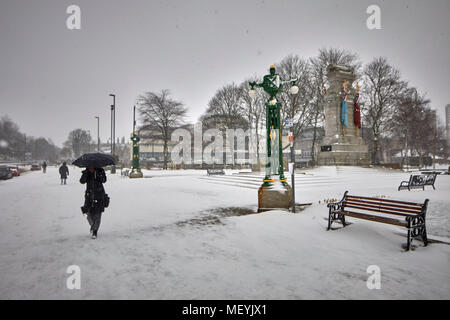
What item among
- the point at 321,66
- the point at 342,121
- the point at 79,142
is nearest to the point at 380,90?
the point at 321,66

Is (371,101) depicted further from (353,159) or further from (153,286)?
(153,286)

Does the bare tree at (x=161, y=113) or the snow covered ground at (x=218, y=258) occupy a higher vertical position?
the bare tree at (x=161, y=113)

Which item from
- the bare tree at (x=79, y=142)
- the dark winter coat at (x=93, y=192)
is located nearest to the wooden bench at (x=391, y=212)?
the dark winter coat at (x=93, y=192)

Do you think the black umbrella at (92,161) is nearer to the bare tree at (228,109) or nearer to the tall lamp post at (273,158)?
the tall lamp post at (273,158)

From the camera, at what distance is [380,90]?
30.7 metres

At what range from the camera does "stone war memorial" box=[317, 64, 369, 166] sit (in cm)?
2356

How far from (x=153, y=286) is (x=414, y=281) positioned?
369 cm

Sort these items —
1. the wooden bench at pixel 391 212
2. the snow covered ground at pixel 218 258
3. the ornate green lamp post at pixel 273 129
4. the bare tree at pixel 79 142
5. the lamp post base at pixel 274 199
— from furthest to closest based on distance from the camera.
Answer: the bare tree at pixel 79 142 < the ornate green lamp post at pixel 273 129 < the lamp post base at pixel 274 199 < the wooden bench at pixel 391 212 < the snow covered ground at pixel 218 258

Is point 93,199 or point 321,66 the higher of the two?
point 321,66

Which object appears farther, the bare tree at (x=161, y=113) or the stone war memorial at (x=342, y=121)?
the bare tree at (x=161, y=113)

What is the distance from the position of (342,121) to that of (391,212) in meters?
20.7

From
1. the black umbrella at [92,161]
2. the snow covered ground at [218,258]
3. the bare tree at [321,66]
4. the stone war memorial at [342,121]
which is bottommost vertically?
the snow covered ground at [218,258]

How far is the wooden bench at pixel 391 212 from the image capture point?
4.68 metres

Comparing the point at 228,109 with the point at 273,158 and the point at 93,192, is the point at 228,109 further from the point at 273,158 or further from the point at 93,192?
the point at 93,192
